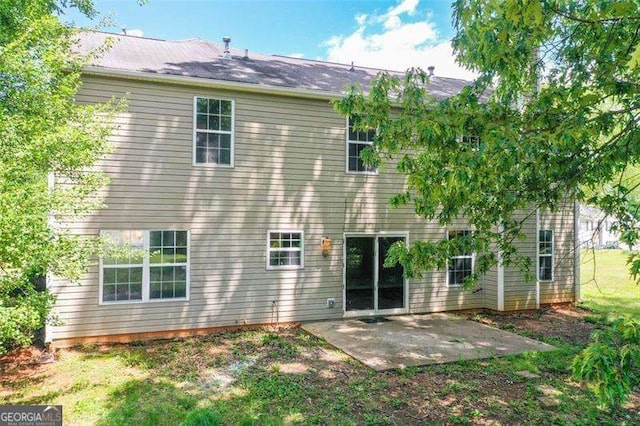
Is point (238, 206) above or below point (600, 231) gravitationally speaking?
above

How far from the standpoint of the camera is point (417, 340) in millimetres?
7977

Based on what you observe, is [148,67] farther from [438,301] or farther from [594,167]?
[438,301]

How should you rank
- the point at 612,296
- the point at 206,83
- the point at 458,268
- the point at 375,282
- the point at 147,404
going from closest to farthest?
the point at 147,404 < the point at 206,83 < the point at 375,282 < the point at 458,268 < the point at 612,296

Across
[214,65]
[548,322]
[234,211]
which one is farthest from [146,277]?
[548,322]

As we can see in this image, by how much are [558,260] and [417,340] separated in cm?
608

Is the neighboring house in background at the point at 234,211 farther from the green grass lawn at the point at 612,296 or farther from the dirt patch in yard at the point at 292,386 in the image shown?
the green grass lawn at the point at 612,296

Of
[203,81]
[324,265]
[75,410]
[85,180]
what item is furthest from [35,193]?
[324,265]

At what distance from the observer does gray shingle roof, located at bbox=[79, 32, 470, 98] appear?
329 inches

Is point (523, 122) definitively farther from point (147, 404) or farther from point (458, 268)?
point (458, 268)

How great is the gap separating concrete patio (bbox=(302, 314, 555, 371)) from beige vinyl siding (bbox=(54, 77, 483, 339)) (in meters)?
0.79

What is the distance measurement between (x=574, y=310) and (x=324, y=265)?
7.38 metres

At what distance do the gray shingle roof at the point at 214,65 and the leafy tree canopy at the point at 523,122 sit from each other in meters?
4.37

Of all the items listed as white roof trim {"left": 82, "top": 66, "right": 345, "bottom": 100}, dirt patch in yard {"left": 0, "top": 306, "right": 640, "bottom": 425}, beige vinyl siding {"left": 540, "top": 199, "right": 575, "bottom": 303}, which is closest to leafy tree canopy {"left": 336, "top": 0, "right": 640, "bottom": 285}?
dirt patch in yard {"left": 0, "top": 306, "right": 640, "bottom": 425}

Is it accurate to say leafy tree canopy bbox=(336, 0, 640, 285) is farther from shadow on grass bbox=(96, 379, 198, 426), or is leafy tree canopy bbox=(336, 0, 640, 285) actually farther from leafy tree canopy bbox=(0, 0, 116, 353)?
leafy tree canopy bbox=(0, 0, 116, 353)
